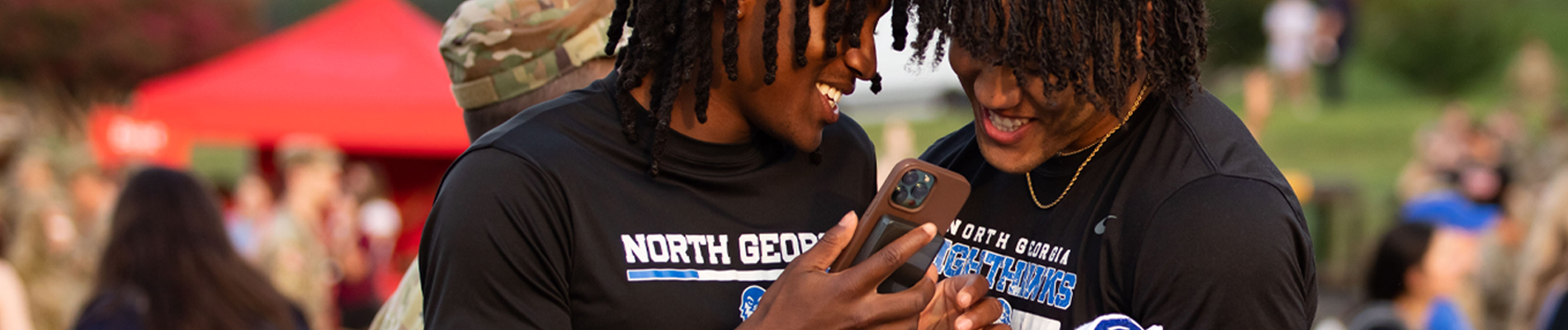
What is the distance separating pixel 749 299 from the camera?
7.04 ft

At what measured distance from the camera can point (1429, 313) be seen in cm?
514

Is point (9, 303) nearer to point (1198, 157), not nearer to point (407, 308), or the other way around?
point (407, 308)

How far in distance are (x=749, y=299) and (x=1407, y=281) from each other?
382cm

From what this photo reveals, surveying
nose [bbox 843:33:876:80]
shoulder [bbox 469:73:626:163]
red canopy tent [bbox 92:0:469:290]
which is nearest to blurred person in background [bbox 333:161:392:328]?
red canopy tent [bbox 92:0:469:290]

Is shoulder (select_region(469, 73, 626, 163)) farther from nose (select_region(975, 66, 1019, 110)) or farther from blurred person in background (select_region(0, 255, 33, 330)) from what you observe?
blurred person in background (select_region(0, 255, 33, 330))

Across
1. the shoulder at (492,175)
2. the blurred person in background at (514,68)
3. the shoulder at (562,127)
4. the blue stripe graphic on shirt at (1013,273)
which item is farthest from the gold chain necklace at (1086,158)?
the blurred person in background at (514,68)

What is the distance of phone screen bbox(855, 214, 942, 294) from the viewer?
184 cm

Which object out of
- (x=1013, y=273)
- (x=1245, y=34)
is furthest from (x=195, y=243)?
(x=1245, y=34)

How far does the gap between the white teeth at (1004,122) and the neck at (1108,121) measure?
0.12 metres

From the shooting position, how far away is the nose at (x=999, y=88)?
6.59 ft

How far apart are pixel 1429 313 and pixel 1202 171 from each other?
375 cm

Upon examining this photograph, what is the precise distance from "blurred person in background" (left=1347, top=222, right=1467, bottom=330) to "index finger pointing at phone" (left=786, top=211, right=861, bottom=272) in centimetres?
382

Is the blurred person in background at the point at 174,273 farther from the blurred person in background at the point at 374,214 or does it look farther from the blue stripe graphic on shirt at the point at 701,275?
the blurred person in background at the point at 374,214

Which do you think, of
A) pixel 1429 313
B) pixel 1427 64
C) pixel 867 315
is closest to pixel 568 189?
pixel 867 315
